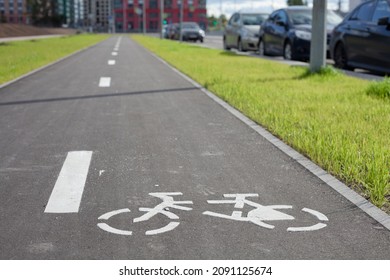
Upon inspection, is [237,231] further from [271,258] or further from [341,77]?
[341,77]

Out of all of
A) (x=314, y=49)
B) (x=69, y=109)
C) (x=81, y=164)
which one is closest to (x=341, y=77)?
(x=314, y=49)

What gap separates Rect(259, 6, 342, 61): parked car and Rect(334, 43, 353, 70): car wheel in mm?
2406

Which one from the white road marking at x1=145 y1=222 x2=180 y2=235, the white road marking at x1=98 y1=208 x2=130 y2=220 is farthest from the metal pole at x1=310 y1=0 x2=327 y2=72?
the white road marking at x1=145 y1=222 x2=180 y2=235

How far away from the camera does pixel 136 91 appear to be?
1151 cm

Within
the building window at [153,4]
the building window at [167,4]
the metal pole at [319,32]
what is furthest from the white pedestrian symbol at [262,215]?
the building window at [153,4]

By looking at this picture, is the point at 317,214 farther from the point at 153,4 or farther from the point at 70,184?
the point at 153,4

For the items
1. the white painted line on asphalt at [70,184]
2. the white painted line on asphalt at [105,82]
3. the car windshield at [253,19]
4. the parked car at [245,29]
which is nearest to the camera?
the white painted line on asphalt at [70,184]

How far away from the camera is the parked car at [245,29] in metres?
24.3

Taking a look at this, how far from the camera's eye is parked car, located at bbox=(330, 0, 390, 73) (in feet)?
41.9

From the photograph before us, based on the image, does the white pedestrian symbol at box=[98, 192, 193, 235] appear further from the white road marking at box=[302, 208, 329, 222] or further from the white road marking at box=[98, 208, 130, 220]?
the white road marking at box=[302, 208, 329, 222]

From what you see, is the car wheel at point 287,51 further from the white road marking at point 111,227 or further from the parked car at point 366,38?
the white road marking at point 111,227

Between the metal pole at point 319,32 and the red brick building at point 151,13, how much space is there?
13140 cm

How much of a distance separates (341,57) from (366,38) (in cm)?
170

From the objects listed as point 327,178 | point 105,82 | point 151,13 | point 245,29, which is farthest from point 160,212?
point 151,13
